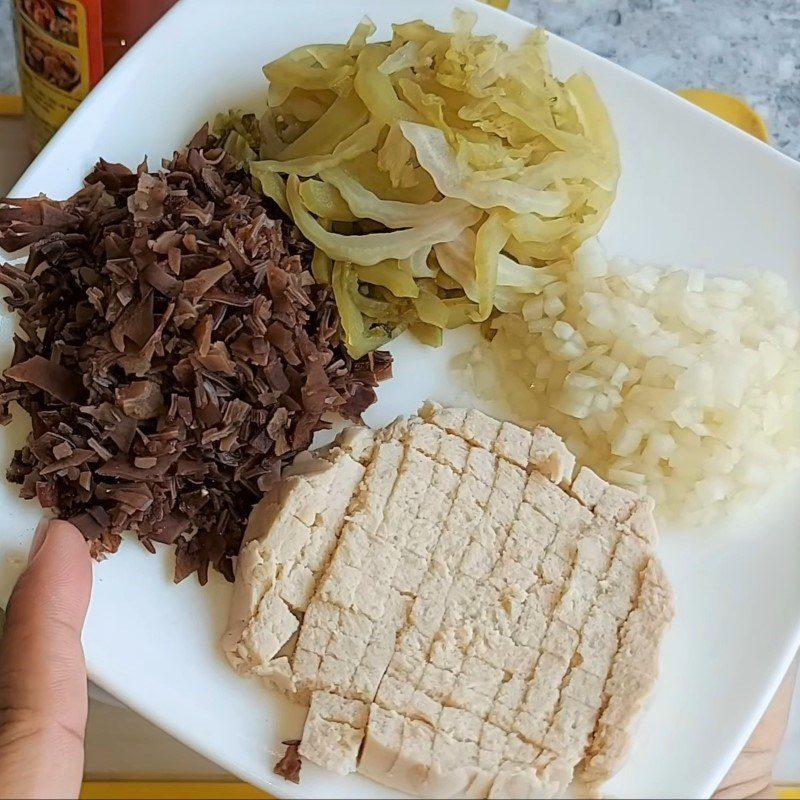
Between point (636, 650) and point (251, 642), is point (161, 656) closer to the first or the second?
point (251, 642)

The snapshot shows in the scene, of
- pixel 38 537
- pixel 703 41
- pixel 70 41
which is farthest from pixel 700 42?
pixel 38 537

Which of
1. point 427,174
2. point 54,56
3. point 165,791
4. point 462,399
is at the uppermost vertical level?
point 427,174

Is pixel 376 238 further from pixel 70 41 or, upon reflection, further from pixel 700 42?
pixel 700 42

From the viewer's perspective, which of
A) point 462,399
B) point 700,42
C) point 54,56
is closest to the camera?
point 462,399

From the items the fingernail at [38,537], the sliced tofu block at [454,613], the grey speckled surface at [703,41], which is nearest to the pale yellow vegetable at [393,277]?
the sliced tofu block at [454,613]

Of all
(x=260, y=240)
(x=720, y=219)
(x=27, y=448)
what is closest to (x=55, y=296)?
(x=27, y=448)

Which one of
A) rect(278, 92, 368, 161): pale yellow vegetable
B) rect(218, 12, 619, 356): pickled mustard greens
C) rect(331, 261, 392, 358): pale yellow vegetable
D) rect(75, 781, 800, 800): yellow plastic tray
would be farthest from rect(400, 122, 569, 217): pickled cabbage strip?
rect(75, 781, 800, 800): yellow plastic tray
